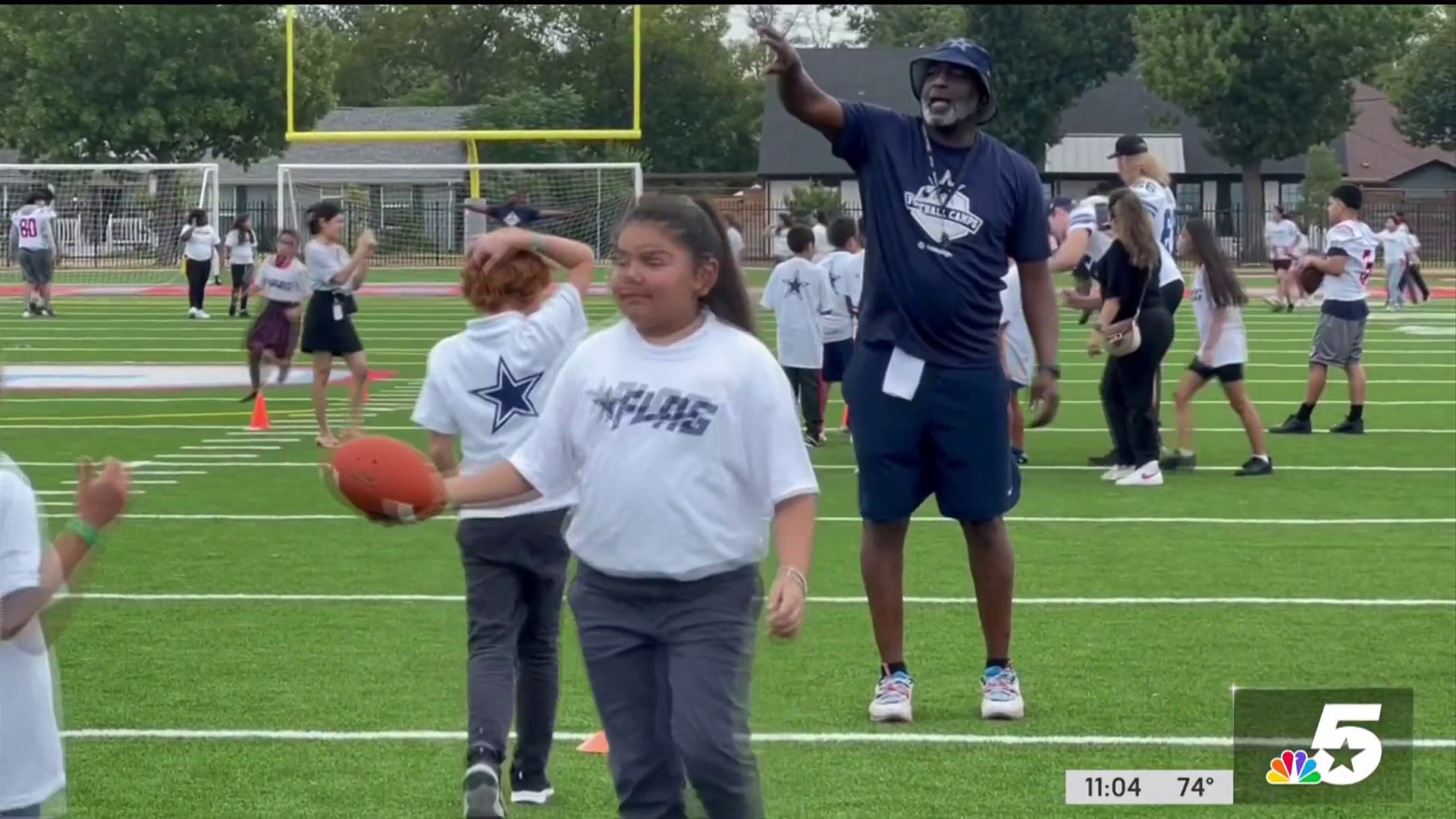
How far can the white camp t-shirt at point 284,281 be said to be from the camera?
17087 mm

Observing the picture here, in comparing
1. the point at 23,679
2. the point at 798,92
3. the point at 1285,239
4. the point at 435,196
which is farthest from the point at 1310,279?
the point at 1285,239

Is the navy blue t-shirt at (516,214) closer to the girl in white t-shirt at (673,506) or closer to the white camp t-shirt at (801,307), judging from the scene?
the girl in white t-shirt at (673,506)

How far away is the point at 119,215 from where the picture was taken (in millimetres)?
38375

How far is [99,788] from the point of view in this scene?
6.12 meters

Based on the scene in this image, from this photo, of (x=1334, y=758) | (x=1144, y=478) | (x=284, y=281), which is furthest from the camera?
(x=284, y=281)

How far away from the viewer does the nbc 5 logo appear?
623cm

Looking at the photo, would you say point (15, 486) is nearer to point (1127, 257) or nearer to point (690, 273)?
point (690, 273)

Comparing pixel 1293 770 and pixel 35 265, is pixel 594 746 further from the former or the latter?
pixel 35 265

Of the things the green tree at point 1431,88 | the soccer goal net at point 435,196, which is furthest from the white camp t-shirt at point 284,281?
the green tree at point 1431,88

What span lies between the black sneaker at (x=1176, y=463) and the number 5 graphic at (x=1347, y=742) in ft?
23.9

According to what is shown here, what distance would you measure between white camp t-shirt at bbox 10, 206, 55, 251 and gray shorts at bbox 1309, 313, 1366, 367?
68.3ft

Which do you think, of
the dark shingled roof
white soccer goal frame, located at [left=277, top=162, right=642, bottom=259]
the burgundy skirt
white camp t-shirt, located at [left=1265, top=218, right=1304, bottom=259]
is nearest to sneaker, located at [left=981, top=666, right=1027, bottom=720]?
the burgundy skirt

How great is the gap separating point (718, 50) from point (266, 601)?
1019 inches

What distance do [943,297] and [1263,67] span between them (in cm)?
5317
